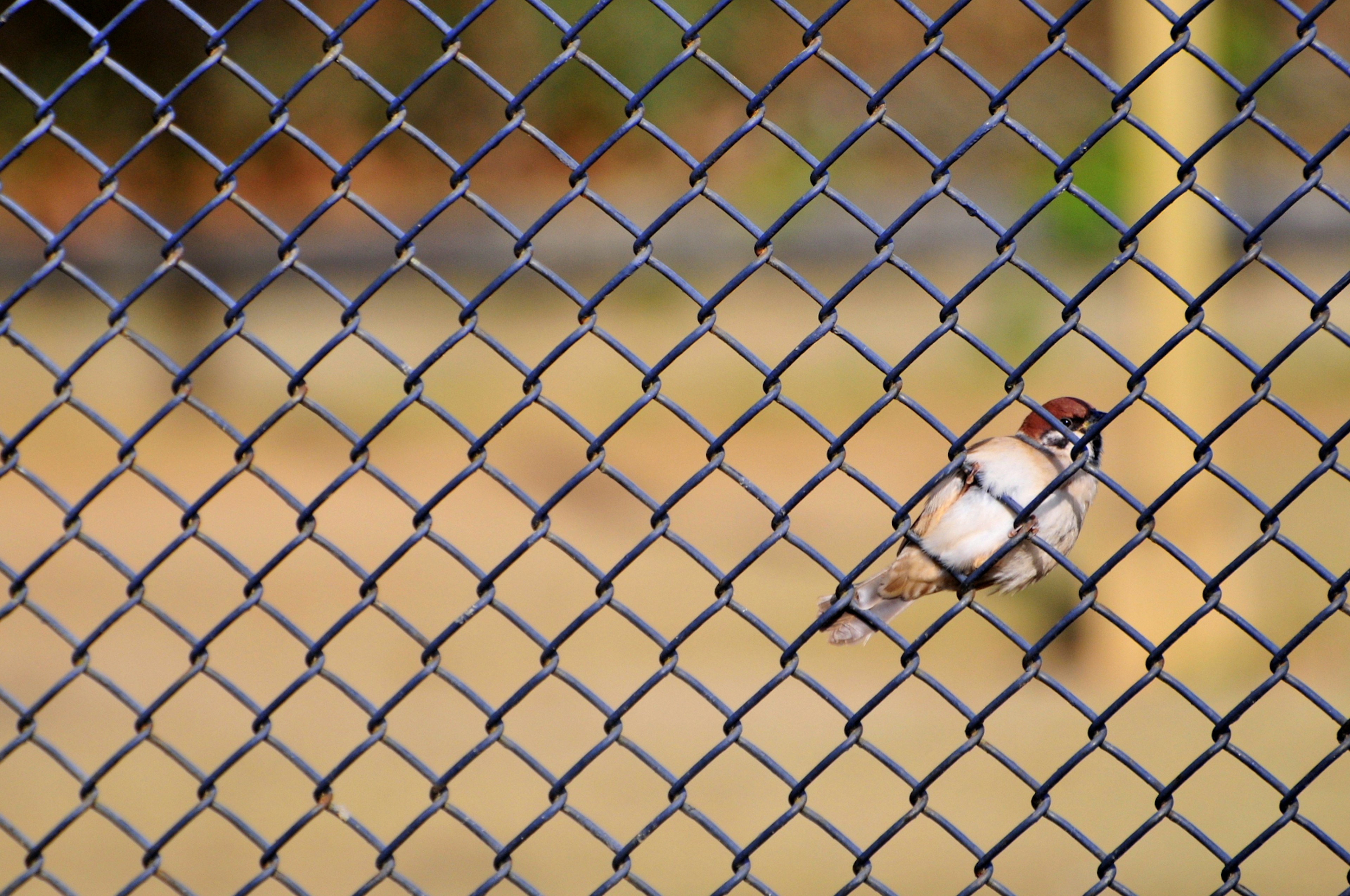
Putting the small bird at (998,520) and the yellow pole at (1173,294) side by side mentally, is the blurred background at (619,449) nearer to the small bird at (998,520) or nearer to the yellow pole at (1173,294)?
the yellow pole at (1173,294)

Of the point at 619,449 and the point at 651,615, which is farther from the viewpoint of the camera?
the point at 619,449

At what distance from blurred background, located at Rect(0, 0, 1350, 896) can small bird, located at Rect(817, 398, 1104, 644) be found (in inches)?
14.2

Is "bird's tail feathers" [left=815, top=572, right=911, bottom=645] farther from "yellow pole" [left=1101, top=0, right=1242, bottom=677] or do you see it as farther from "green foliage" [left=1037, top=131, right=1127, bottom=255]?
"green foliage" [left=1037, top=131, right=1127, bottom=255]

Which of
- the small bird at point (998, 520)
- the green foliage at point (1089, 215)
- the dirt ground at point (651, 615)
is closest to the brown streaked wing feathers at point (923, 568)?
the small bird at point (998, 520)

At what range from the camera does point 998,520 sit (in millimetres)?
2250

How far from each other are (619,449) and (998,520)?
4.59 metres

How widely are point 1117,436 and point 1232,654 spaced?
2.12 m

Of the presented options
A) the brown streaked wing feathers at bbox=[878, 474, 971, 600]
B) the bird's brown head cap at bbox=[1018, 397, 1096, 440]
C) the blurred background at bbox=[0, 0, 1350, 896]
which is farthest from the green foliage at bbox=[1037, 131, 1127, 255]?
the bird's brown head cap at bbox=[1018, 397, 1096, 440]

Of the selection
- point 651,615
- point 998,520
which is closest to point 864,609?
point 998,520

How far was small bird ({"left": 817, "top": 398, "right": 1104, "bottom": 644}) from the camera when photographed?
7.03ft

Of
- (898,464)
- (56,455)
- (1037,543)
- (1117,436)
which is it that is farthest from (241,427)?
(1037,543)

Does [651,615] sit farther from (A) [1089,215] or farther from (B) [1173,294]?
(A) [1089,215]

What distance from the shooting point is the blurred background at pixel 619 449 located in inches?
151

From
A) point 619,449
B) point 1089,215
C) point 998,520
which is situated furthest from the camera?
point 1089,215
